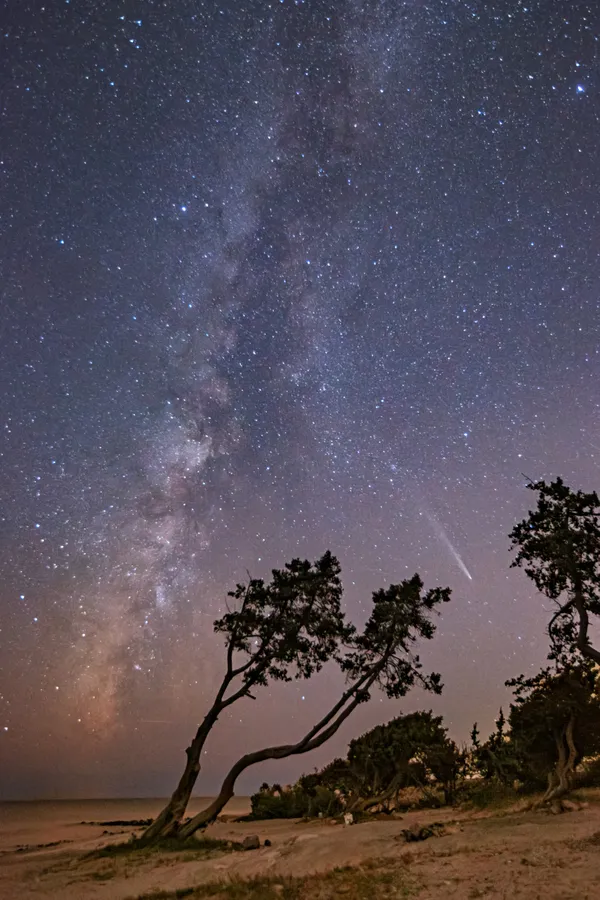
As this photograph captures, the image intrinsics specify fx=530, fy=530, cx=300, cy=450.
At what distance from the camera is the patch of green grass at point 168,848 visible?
18125 mm

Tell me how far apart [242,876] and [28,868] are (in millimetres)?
8464

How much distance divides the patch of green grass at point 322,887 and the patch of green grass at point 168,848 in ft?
19.7

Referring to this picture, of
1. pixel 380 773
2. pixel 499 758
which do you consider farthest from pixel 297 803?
pixel 499 758

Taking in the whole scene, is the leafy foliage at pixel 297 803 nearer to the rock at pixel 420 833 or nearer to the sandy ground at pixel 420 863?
the sandy ground at pixel 420 863

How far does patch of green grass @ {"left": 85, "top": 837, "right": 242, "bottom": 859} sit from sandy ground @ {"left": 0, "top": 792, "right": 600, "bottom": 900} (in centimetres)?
84

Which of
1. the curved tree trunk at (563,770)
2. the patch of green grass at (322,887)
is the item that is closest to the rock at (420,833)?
the patch of green grass at (322,887)

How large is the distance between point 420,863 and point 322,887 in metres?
3.04

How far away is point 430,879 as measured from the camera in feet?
37.8

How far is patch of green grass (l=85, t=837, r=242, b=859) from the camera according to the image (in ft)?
59.5

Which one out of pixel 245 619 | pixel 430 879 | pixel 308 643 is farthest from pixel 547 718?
pixel 430 879

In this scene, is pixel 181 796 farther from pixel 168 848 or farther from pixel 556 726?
pixel 556 726

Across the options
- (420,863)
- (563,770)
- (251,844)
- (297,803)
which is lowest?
(297,803)

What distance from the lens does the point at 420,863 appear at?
13.2 m

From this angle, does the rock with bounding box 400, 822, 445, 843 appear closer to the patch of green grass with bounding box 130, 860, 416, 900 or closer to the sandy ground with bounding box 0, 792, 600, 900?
the sandy ground with bounding box 0, 792, 600, 900
